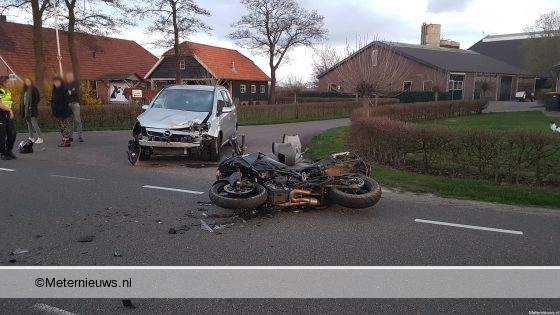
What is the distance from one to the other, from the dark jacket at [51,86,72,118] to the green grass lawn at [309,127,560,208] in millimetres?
8327

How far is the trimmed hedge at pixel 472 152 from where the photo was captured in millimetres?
8281

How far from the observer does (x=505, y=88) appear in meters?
57.8

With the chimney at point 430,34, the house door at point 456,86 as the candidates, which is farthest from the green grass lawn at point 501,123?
the chimney at point 430,34

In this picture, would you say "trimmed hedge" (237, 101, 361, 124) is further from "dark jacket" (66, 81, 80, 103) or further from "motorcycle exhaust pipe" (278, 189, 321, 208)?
"motorcycle exhaust pipe" (278, 189, 321, 208)

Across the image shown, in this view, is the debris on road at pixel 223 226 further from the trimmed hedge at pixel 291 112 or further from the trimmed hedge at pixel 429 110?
the trimmed hedge at pixel 291 112

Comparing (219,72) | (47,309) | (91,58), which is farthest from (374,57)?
(91,58)

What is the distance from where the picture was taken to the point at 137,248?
15.1 feet

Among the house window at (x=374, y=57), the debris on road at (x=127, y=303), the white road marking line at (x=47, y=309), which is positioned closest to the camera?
the white road marking line at (x=47, y=309)

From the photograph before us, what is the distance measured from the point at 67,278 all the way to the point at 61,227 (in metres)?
1.74

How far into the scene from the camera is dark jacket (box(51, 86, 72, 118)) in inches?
472

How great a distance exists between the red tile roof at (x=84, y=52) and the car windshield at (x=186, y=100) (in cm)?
1488

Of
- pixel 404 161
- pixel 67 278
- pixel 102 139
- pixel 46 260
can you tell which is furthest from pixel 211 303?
pixel 102 139

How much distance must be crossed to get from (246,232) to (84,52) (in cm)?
4045

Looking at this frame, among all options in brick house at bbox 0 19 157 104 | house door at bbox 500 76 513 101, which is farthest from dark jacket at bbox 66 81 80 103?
house door at bbox 500 76 513 101
